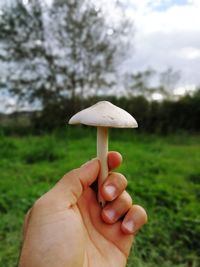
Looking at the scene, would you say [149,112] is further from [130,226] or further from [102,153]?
[102,153]

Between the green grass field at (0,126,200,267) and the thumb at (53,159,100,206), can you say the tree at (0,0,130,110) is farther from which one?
the thumb at (53,159,100,206)

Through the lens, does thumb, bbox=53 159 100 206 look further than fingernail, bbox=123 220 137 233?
No

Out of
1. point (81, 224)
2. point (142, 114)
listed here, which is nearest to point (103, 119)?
point (81, 224)

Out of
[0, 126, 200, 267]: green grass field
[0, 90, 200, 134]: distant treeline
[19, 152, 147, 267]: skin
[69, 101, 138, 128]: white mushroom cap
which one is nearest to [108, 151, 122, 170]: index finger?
[19, 152, 147, 267]: skin

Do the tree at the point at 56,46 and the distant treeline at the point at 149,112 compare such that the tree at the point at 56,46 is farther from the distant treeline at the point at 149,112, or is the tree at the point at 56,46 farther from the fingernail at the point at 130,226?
the fingernail at the point at 130,226

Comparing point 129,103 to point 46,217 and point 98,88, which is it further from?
point 46,217
